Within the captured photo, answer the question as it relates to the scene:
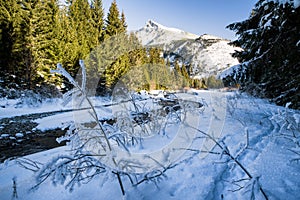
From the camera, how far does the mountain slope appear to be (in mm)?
26097

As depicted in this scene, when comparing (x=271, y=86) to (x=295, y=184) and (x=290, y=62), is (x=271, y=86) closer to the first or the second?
(x=290, y=62)

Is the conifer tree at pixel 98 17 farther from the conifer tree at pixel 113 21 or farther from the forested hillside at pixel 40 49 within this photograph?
the forested hillside at pixel 40 49

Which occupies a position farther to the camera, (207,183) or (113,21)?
(113,21)

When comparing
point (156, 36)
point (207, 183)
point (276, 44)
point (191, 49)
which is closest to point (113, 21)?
point (276, 44)

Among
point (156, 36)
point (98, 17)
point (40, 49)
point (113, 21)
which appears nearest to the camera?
point (40, 49)

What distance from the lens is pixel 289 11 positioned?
358cm

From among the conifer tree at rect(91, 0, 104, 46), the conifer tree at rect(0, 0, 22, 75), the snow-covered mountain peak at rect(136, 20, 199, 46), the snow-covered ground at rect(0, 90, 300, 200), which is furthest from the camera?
the snow-covered mountain peak at rect(136, 20, 199, 46)

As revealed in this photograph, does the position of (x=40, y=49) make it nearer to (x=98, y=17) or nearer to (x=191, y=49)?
(x=98, y=17)

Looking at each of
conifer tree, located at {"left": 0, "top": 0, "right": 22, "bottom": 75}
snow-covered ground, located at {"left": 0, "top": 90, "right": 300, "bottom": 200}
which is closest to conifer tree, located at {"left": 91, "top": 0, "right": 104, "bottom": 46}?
conifer tree, located at {"left": 0, "top": 0, "right": 22, "bottom": 75}

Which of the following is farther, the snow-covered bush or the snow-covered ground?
the snow-covered ground

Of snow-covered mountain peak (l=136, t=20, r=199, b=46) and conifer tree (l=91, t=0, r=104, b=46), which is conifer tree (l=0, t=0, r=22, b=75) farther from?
snow-covered mountain peak (l=136, t=20, r=199, b=46)

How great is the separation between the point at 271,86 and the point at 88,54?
17228 millimetres

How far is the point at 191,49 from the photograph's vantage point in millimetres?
93875

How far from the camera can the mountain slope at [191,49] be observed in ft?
85.6
